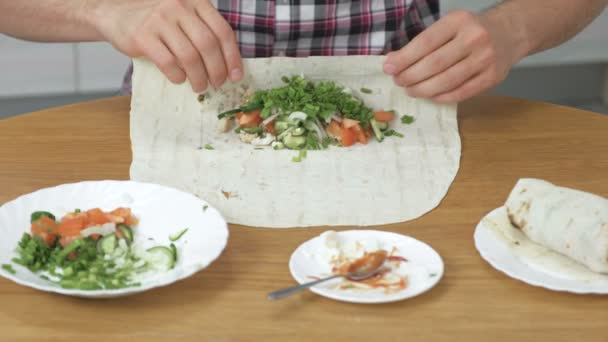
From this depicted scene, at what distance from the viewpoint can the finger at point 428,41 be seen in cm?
174

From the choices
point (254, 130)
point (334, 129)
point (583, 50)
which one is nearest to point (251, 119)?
point (254, 130)

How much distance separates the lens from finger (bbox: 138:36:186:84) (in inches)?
66.4

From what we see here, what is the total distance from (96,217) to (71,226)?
45 mm

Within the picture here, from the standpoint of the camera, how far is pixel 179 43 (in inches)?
65.7

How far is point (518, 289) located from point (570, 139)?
2.24 ft

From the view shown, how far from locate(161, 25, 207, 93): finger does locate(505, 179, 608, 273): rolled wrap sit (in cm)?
69

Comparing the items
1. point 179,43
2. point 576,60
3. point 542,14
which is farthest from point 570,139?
point 576,60

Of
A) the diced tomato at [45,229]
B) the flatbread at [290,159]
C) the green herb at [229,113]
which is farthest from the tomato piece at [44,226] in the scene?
the green herb at [229,113]

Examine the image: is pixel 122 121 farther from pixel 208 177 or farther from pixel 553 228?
pixel 553 228

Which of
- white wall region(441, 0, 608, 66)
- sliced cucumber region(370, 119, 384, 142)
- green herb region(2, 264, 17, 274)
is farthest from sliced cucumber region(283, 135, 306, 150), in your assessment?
white wall region(441, 0, 608, 66)

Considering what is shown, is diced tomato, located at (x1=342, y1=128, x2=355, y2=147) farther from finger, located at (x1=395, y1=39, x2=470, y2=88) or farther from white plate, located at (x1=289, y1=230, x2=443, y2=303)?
white plate, located at (x1=289, y1=230, x2=443, y2=303)

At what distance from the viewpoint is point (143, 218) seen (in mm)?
1313

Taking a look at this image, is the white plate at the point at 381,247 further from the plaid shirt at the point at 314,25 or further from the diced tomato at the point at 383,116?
the plaid shirt at the point at 314,25

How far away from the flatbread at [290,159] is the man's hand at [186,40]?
4.4 inches
